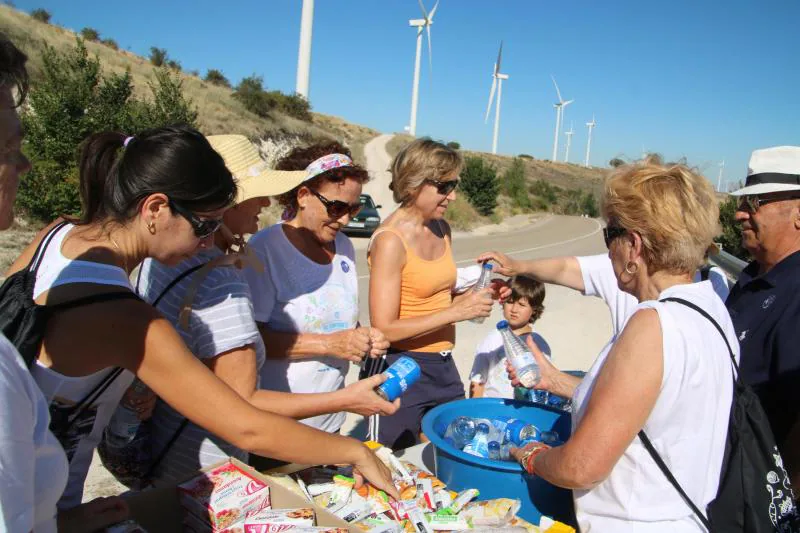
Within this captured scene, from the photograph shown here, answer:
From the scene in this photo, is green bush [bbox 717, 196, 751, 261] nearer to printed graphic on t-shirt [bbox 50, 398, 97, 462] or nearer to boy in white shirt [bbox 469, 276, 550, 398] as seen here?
boy in white shirt [bbox 469, 276, 550, 398]

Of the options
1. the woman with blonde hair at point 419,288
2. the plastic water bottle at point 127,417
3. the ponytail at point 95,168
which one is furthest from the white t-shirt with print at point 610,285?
the ponytail at point 95,168

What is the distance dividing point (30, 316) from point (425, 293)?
215cm

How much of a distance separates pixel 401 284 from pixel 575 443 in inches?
64.5

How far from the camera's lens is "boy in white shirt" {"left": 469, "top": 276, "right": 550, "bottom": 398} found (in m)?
3.91

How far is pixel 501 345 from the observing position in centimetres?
396

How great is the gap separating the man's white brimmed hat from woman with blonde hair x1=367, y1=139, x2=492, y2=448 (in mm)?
1465

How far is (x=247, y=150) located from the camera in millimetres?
2719

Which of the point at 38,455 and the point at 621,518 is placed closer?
the point at 38,455

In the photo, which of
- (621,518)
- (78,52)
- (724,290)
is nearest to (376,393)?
(621,518)

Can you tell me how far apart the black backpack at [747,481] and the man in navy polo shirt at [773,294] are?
0.55 meters

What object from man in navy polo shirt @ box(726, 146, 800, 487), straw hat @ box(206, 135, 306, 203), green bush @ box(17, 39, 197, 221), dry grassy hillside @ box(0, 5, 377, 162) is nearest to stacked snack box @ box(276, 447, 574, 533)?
man in navy polo shirt @ box(726, 146, 800, 487)

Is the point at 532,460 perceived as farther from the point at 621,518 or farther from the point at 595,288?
the point at 595,288

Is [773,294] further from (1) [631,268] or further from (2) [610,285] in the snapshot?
(1) [631,268]

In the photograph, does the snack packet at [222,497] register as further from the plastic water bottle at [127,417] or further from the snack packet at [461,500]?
the snack packet at [461,500]
